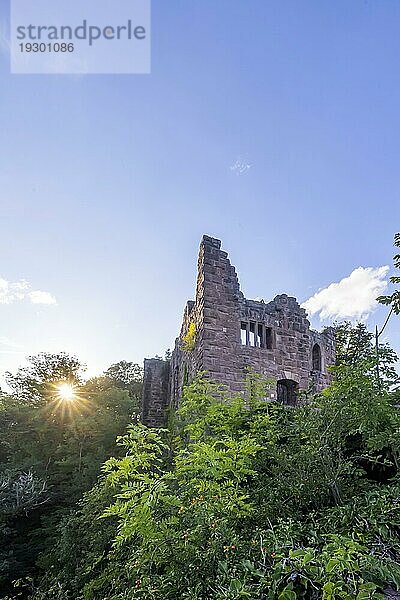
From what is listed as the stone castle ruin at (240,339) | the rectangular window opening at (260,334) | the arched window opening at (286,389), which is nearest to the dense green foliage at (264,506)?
the stone castle ruin at (240,339)

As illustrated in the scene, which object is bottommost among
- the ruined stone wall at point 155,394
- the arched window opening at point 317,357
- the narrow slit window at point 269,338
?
the ruined stone wall at point 155,394

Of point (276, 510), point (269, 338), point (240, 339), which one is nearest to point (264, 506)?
point (276, 510)

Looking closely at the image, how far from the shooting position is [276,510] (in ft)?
Answer: 11.2

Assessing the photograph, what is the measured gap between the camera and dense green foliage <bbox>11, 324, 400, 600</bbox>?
2.15 meters

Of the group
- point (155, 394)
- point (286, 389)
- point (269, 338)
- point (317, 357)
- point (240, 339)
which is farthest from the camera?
point (155, 394)

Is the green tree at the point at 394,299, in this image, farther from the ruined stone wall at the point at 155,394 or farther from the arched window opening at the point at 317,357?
the ruined stone wall at the point at 155,394

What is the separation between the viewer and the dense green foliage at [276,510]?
7.06ft

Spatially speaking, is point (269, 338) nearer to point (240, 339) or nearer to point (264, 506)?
point (240, 339)

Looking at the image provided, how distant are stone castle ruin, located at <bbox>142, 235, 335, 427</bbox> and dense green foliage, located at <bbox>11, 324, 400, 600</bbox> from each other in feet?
12.0

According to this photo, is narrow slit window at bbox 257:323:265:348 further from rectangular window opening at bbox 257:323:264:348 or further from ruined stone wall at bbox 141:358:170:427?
ruined stone wall at bbox 141:358:170:427

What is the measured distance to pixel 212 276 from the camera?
9.28 metres

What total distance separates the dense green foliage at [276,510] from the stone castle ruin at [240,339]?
3672 mm

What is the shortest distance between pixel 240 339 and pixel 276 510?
5941mm

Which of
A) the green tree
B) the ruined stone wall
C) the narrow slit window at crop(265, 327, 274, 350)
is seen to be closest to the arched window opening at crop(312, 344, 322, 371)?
the narrow slit window at crop(265, 327, 274, 350)
